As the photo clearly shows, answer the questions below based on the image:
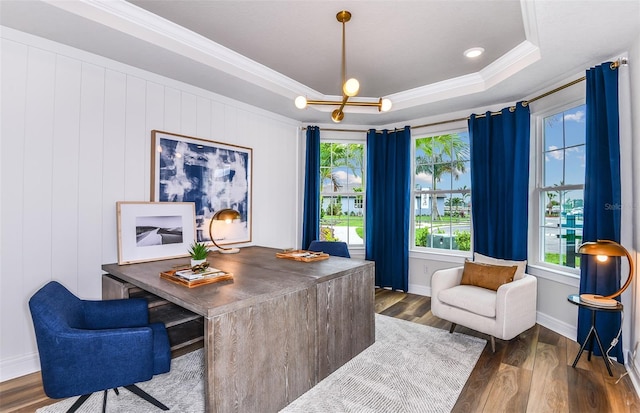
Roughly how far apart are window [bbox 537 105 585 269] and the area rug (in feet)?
4.60

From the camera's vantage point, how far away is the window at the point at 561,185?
3.11 m

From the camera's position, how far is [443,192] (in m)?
4.43

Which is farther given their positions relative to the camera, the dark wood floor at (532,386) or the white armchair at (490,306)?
the white armchair at (490,306)

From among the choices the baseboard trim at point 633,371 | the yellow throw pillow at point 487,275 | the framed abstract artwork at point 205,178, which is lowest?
the baseboard trim at point 633,371

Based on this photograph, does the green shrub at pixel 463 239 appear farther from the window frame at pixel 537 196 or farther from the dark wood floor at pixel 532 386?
the dark wood floor at pixel 532 386

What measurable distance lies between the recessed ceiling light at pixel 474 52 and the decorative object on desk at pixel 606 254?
1.88m

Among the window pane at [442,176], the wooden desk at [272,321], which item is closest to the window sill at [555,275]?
the window pane at [442,176]

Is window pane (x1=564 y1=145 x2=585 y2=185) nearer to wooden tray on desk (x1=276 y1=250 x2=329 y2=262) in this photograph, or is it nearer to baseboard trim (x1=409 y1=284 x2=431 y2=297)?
baseboard trim (x1=409 y1=284 x2=431 y2=297)

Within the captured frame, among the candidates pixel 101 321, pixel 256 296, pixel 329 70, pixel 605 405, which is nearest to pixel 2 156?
pixel 101 321

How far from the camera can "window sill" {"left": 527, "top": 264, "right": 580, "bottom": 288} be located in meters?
3.03

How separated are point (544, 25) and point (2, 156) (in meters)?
3.87

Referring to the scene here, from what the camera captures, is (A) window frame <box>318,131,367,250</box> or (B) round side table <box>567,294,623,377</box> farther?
(A) window frame <box>318,131,367,250</box>

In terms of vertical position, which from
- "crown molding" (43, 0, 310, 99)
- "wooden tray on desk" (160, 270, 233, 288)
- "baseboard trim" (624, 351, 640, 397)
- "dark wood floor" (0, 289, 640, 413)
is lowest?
"dark wood floor" (0, 289, 640, 413)

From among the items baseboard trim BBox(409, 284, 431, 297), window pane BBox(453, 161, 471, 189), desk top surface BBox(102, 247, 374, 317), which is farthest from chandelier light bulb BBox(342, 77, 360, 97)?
baseboard trim BBox(409, 284, 431, 297)
